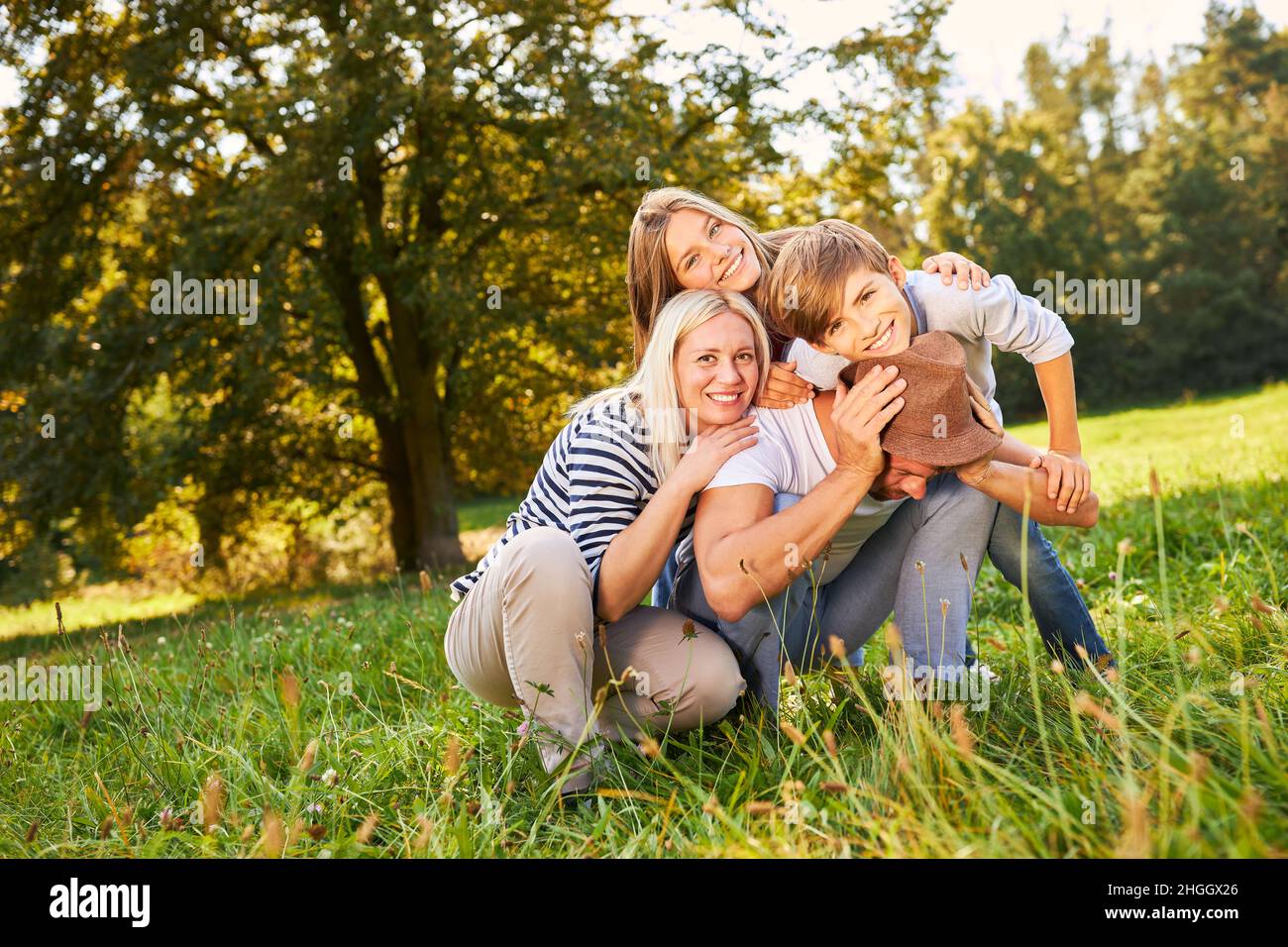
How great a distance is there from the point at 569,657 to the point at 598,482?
483 mm

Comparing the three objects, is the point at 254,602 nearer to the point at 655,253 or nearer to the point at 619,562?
the point at 655,253

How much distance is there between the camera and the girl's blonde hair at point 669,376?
281 cm

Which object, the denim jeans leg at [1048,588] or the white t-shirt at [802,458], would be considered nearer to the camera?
the white t-shirt at [802,458]

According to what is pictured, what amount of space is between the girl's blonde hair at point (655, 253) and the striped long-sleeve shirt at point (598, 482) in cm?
56

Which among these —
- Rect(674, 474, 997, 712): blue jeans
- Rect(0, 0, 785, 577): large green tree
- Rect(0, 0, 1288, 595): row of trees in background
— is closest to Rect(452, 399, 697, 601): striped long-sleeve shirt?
Rect(674, 474, 997, 712): blue jeans

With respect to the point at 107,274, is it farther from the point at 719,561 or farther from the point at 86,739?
the point at 719,561

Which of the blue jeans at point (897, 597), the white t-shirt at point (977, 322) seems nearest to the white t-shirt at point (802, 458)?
the blue jeans at point (897, 597)

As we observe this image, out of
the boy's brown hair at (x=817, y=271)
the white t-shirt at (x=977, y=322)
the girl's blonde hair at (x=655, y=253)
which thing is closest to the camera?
the boy's brown hair at (x=817, y=271)

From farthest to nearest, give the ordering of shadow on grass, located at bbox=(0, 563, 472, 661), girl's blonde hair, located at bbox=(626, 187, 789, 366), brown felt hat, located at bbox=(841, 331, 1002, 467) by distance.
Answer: shadow on grass, located at bbox=(0, 563, 472, 661) < girl's blonde hair, located at bbox=(626, 187, 789, 366) < brown felt hat, located at bbox=(841, 331, 1002, 467)

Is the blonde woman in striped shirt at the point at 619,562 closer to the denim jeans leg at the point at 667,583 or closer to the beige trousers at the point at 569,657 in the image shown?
the beige trousers at the point at 569,657

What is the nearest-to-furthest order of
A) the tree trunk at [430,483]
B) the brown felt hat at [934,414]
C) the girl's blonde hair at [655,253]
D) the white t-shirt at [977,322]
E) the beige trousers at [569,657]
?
the brown felt hat at [934,414]
the beige trousers at [569,657]
the white t-shirt at [977,322]
the girl's blonde hair at [655,253]
the tree trunk at [430,483]

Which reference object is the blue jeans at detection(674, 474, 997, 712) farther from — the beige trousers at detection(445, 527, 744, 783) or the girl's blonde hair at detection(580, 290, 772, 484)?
the girl's blonde hair at detection(580, 290, 772, 484)

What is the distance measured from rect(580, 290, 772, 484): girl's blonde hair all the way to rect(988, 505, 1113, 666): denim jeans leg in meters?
0.89

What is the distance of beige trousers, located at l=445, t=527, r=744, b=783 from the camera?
2.61 metres
